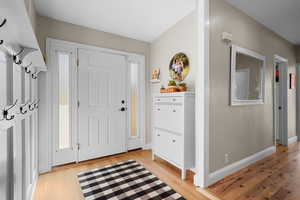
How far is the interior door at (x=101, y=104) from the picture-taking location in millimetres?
2500

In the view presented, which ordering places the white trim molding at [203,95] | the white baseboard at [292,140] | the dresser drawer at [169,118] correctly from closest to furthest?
the white trim molding at [203,95] < the dresser drawer at [169,118] < the white baseboard at [292,140]

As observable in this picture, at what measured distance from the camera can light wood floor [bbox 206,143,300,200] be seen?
1.58m

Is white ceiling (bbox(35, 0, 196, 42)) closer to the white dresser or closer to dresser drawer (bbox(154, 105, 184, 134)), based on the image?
the white dresser

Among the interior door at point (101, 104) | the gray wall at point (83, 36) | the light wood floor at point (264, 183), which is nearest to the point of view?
the light wood floor at point (264, 183)

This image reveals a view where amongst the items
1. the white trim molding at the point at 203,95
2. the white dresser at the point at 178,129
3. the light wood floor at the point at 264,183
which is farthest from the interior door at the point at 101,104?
the light wood floor at the point at 264,183

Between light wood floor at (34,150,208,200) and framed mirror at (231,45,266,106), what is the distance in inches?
51.4

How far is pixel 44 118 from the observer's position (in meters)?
2.18

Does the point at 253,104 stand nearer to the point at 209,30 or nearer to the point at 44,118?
the point at 209,30

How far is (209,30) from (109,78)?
1880 millimetres

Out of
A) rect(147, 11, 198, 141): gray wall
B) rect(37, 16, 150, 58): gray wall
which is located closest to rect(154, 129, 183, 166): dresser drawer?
rect(147, 11, 198, 141): gray wall

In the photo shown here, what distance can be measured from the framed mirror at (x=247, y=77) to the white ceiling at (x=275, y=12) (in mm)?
597

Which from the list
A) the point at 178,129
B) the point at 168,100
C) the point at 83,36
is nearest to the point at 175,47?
the point at 168,100

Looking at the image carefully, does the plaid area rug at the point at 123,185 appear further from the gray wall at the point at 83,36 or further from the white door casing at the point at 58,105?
the gray wall at the point at 83,36

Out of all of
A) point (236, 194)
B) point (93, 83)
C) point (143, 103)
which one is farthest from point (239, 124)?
point (93, 83)
